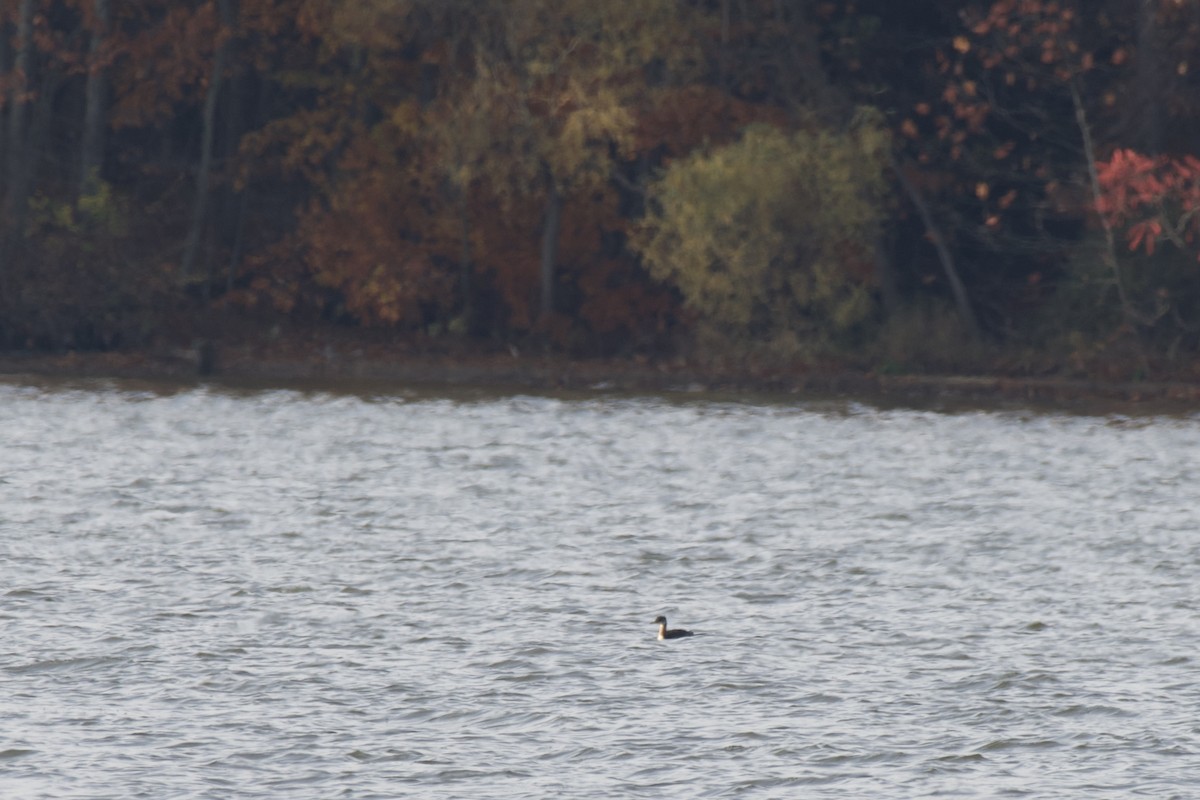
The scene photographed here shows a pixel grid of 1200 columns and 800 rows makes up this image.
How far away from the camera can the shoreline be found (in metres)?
34.0

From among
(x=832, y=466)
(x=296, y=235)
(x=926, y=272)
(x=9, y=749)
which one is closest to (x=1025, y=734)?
(x=9, y=749)

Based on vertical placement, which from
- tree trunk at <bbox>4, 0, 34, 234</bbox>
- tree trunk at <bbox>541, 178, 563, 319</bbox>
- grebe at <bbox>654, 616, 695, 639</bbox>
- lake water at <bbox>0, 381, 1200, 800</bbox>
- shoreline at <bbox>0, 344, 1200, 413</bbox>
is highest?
Answer: tree trunk at <bbox>4, 0, 34, 234</bbox>

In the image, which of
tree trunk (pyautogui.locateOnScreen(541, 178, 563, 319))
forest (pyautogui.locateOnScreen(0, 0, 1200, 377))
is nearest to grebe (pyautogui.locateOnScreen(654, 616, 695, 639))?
forest (pyautogui.locateOnScreen(0, 0, 1200, 377))

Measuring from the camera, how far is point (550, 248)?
3941 centimetres

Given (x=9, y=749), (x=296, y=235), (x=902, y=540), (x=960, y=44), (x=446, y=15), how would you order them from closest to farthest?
(x=9, y=749), (x=902, y=540), (x=960, y=44), (x=446, y=15), (x=296, y=235)

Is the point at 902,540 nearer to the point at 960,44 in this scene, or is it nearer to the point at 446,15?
the point at 960,44

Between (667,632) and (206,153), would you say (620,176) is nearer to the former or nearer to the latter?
(206,153)

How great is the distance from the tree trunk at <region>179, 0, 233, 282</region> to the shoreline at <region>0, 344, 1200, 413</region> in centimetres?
263

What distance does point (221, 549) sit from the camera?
19000mm

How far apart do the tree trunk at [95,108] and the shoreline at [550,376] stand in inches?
158

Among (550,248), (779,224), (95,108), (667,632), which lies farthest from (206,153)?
(667,632)

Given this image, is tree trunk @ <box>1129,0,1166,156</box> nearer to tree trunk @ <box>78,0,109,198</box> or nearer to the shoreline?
the shoreline

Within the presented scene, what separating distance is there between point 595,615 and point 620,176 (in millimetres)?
23512

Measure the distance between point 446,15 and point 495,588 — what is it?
23541 millimetres
